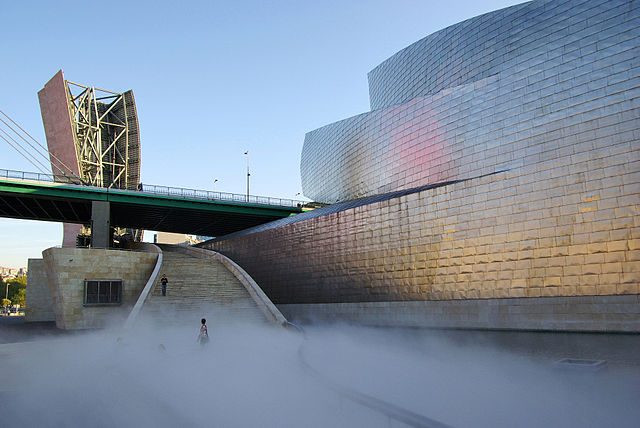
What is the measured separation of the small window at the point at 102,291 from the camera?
841 inches

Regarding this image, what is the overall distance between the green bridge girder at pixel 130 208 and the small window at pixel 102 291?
38.6ft

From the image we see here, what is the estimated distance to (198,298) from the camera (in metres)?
20.1

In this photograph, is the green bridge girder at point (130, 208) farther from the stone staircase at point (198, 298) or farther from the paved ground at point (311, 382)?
the paved ground at point (311, 382)

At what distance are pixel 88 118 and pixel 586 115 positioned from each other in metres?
41.1

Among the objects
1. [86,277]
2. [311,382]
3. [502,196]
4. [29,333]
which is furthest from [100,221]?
[311,382]

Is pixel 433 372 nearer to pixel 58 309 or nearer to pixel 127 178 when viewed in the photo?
pixel 58 309

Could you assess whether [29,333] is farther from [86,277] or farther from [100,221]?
[100,221]

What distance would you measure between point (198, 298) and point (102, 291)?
202 inches

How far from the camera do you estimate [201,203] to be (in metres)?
36.8

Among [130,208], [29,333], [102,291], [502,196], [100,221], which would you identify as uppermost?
[130,208]

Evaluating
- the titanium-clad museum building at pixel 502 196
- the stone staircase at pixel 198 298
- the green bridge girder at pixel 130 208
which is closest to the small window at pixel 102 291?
the stone staircase at pixel 198 298

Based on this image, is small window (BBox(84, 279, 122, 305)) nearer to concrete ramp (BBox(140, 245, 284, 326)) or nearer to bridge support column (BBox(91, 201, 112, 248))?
concrete ramp (BBox(140, 245, 284, 326))

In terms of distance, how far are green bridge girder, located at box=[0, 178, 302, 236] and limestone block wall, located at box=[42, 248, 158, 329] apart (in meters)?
9.36

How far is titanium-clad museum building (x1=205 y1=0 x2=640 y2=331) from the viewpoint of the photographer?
14031 mm
